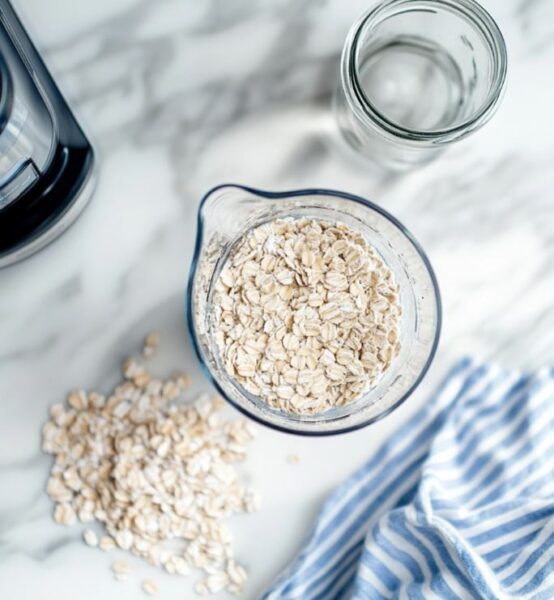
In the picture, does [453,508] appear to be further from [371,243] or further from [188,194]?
[188,194]

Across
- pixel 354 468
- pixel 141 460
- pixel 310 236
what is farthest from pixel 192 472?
pixel 310 236

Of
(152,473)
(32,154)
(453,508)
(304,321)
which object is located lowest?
(453,508)

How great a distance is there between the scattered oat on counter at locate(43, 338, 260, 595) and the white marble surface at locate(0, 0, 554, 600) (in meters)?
0.02

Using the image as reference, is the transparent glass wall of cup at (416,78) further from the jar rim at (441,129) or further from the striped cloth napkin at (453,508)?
the striped cloth napkin at (453,508)

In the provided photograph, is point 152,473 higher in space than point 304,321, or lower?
lower

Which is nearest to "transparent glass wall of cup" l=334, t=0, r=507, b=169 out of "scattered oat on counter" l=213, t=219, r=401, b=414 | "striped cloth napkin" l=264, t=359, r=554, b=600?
"scattered oat on counter" l=213, t=219, r=401, b=414

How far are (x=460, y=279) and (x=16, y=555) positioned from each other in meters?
0.58

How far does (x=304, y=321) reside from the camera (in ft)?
2.81

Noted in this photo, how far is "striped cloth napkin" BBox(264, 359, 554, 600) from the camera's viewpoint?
35.9 inches

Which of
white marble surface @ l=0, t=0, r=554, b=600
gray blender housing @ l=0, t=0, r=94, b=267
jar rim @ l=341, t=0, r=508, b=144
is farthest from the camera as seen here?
white marble surface @ l=0, t=0, r=554, b=600

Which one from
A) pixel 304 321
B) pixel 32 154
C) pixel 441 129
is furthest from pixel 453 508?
pixel 32 154

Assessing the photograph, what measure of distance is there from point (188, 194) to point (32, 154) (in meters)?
0.22

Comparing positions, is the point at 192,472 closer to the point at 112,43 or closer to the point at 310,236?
the point at 310,236

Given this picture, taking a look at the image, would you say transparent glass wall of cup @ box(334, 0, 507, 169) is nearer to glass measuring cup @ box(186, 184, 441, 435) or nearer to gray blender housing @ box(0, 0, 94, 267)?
glass measuring cup @ box(186, 184, 441, 435)
